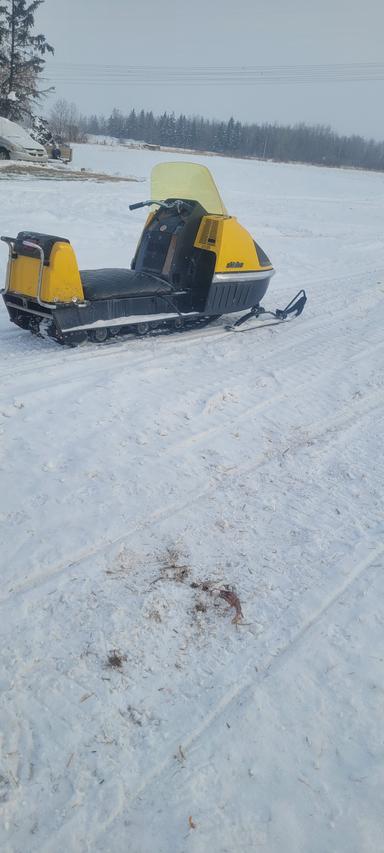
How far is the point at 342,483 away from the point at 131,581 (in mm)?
1691

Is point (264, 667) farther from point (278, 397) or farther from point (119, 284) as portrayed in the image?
point (119, 284)

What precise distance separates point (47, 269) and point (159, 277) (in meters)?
1.63

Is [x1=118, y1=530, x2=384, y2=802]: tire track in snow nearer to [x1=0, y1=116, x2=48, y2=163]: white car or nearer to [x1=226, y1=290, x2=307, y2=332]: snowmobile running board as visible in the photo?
[x1=226, y1=290, x2=307, y2=332]: snowmobile running board

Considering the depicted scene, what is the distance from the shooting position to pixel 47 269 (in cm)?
504

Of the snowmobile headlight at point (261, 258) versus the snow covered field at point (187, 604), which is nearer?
the snow covered field at point (187, 604)

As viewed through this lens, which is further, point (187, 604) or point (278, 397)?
point (278, 397)

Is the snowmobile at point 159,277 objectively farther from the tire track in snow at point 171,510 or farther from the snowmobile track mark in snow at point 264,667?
the snowmobile track mark in snow at point 264,667

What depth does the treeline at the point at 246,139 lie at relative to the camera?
83.0 metres

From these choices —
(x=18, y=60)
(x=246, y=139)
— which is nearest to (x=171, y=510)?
(x=18, y=60)

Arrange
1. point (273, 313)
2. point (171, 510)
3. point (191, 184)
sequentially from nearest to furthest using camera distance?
point (171, 510) < point (191, 184) < point (273, 313)

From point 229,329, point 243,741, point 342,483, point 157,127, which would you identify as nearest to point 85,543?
point 243,741

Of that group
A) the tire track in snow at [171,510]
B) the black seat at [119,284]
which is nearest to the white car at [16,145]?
the black seat at [119,284]

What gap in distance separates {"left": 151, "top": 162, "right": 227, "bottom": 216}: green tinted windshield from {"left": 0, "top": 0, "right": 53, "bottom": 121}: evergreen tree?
28.1 metres

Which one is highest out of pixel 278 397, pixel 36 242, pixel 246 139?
pixel 246 139
